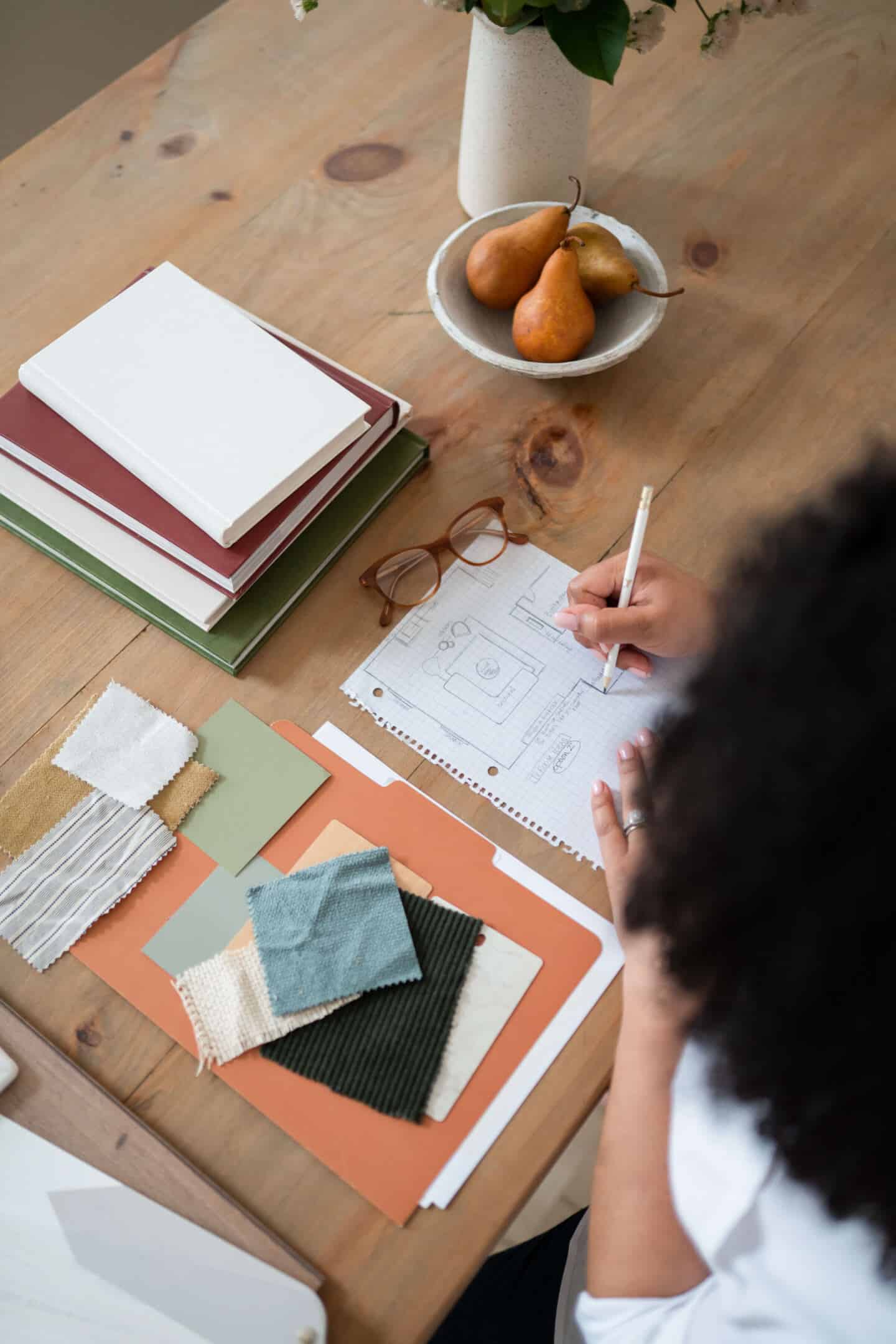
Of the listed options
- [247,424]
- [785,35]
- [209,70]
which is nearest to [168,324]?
[247,424]

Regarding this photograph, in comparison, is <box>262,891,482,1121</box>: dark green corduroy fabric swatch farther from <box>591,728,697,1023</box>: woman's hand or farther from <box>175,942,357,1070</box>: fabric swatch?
<box>591,728,697,1023</box>: woman's hand

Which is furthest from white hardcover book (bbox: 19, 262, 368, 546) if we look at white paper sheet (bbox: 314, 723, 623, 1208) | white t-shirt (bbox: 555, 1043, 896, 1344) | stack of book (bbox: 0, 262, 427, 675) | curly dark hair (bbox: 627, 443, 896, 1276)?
white t-shirt (bbox: 555, 1043, 896, 1344)

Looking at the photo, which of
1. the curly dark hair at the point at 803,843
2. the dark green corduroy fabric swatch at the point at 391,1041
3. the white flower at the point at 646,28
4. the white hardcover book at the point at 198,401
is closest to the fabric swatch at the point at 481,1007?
the dark green corduroy fabric swatch at the point at 391,1041

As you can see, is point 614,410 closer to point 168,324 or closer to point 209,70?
point 168,324

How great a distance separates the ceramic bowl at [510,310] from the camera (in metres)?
0.97

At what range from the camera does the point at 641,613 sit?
847 millimetres

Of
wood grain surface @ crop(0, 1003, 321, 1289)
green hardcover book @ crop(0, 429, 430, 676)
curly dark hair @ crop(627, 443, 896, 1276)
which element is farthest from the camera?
green hardcover book @ crop(0, 429, 430, 676)

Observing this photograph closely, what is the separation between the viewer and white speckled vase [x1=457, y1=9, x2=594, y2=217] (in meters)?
0.94

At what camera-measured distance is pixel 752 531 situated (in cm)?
58

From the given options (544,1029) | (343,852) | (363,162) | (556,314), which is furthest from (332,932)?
(363,162)

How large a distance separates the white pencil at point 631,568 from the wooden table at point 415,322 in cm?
11

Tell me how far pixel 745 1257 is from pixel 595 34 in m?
0.93

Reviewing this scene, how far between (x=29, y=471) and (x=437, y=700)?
0.41 metres

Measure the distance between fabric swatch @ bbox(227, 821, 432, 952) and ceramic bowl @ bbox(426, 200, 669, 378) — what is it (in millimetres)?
456
